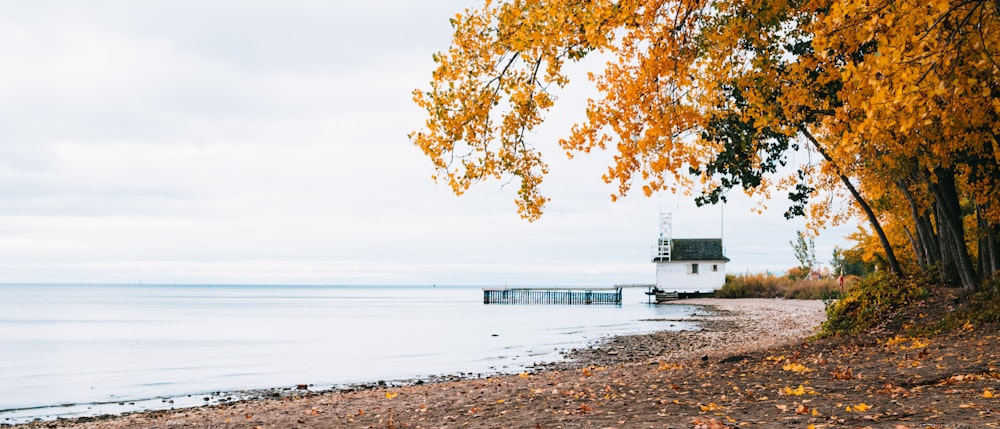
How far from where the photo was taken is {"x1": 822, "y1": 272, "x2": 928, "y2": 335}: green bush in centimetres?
1642

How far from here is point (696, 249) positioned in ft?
231

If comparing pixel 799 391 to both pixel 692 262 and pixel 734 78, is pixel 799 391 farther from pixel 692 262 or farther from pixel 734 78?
pixel 692 262

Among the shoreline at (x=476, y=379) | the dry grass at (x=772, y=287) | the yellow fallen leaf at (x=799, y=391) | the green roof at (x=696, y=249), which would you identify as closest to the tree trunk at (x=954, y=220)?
the shoreline at (x=476, y=379)

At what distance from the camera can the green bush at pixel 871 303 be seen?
16.4 m

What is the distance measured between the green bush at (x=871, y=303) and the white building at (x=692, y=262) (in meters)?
52.3

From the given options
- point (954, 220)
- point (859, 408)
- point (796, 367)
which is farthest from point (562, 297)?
point (859, 408)

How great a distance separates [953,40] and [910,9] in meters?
1.59

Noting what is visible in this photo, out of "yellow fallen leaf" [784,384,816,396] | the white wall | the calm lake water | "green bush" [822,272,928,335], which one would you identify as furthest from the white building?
"yellow fallen leaf" [784,384,816,396]

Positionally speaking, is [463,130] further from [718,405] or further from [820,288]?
[820,288]

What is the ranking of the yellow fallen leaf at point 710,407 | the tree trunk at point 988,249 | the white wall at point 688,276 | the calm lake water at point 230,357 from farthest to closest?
the white wall at point 688,276, the calm lake water at point 230,357, the tree trunk at point 988,249, the yellow fallen leaf at point 710,407

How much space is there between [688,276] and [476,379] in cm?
5742

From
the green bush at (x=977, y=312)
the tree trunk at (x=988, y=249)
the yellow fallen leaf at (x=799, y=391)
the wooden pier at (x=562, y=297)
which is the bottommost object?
the wooden pier at (x=562, y=297)

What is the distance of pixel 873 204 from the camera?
2094 centimetres

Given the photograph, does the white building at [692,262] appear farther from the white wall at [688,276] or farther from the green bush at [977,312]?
the green bush at [977,312]
